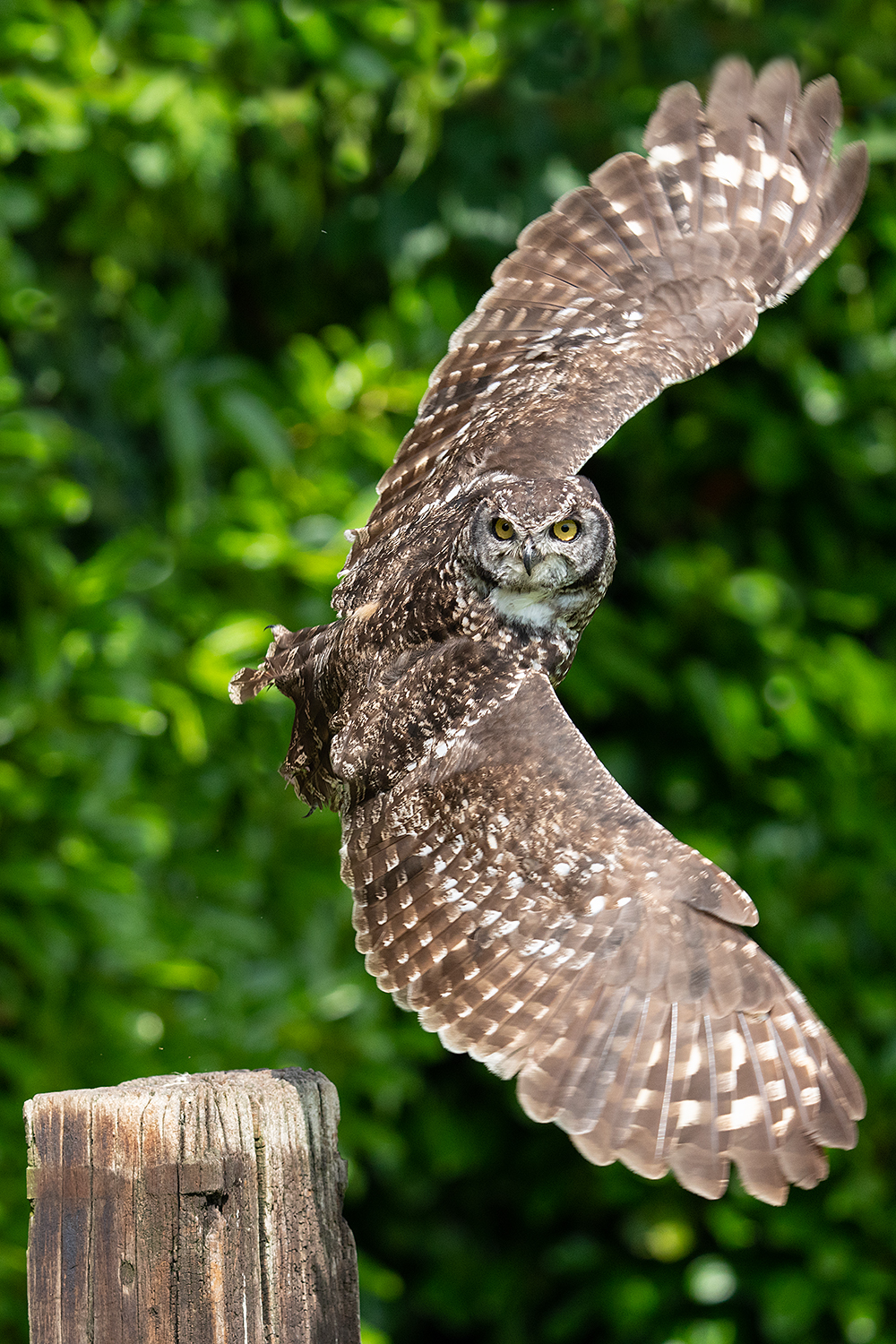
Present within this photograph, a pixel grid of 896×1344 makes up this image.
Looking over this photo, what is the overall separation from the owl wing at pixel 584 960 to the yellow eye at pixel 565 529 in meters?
0.20

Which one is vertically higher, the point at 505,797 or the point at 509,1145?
the point at 505,797

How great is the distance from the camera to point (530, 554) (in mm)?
1933

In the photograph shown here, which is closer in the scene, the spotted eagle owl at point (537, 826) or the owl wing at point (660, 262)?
the spotted eagle owl at point (537, 826)

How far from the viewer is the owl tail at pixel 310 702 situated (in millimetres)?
2230

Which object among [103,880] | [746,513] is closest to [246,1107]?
[103,880]

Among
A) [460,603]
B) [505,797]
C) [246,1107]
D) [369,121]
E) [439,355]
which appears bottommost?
[246,1107]

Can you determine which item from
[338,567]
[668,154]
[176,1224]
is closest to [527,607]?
[176,1224]

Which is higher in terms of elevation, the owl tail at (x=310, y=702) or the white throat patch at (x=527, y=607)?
the white throat patch at (x=527, y=607)

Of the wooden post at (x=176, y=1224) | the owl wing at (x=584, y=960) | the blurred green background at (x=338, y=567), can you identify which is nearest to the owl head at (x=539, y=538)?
the owl wing at (x=584, y=960)

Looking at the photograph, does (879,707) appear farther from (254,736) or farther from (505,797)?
(505,797)

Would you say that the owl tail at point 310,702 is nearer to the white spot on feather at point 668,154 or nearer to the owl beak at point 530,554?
the owl beak at point 530,554

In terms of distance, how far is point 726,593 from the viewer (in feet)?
12.3

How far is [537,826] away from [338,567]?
1439mm

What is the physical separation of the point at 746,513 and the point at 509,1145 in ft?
6.45
